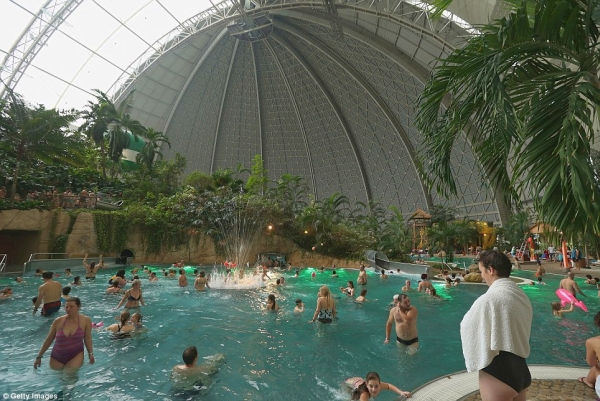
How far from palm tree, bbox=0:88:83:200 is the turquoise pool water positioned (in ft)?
36.5

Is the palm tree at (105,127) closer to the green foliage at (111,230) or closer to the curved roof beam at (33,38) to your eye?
the curved roof beam at (33,38)

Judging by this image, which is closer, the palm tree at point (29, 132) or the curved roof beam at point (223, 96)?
the palm tree at point (29, 132)

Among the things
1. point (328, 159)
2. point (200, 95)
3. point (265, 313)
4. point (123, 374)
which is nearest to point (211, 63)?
point (200, 95)

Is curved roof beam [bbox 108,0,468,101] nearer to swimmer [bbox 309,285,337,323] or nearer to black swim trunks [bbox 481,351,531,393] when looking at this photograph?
swimmer [bbox 309,285,337,323]

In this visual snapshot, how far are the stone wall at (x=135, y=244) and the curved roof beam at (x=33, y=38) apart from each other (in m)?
15.2

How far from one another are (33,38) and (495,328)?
3788cm

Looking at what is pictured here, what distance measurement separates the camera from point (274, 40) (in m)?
41.3

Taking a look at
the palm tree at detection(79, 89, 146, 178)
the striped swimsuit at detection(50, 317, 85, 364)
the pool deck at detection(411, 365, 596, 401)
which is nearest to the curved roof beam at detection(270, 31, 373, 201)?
the palm tree at detection(79, 89, 146, 178)

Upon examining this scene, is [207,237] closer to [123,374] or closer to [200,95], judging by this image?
[123,374]

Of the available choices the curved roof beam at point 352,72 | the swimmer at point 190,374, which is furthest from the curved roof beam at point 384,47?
the swimmer at point 190,374

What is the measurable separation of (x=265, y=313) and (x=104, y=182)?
26205mm

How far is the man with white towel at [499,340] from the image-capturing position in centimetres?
215

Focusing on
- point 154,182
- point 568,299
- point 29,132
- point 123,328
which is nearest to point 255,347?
point 123,328

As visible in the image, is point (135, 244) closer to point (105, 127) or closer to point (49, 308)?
point (105, 127)
